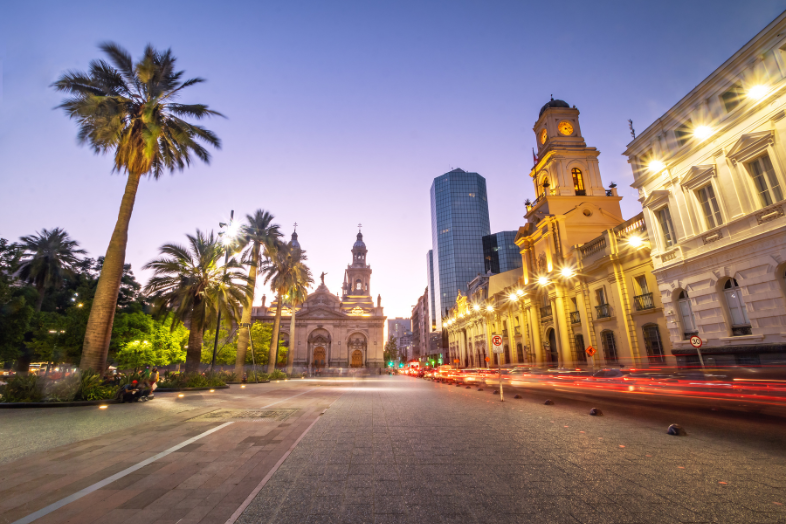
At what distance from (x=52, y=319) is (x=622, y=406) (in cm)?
4305

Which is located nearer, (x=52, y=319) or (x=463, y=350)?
(x=52, y=319)

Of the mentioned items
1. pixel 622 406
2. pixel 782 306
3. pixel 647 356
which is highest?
Answer: pixel 782 306

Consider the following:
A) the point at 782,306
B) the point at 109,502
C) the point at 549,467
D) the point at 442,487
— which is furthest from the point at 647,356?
the point at 109,502

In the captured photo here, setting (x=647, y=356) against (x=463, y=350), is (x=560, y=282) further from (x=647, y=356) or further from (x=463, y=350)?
(x=463, y=350)

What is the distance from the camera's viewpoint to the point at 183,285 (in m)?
21.6

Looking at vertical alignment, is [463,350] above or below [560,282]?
below

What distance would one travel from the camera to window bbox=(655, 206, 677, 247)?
16.4m

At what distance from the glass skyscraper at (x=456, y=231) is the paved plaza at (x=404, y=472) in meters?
105

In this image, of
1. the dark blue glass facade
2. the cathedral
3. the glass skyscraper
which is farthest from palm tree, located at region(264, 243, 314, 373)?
the dark blue glass facade

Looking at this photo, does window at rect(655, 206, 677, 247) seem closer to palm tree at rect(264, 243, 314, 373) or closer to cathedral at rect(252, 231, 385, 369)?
palm tree at rect(264, 243, 314, 373)

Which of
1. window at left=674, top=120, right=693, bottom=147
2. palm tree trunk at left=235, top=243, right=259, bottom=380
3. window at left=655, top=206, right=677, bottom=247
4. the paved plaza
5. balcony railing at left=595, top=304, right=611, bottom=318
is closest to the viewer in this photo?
the paved plaza

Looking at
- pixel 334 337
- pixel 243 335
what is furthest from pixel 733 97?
pixel 334 337

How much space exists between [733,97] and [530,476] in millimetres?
17218

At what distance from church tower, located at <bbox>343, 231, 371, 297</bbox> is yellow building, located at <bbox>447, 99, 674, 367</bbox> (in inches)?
1987
